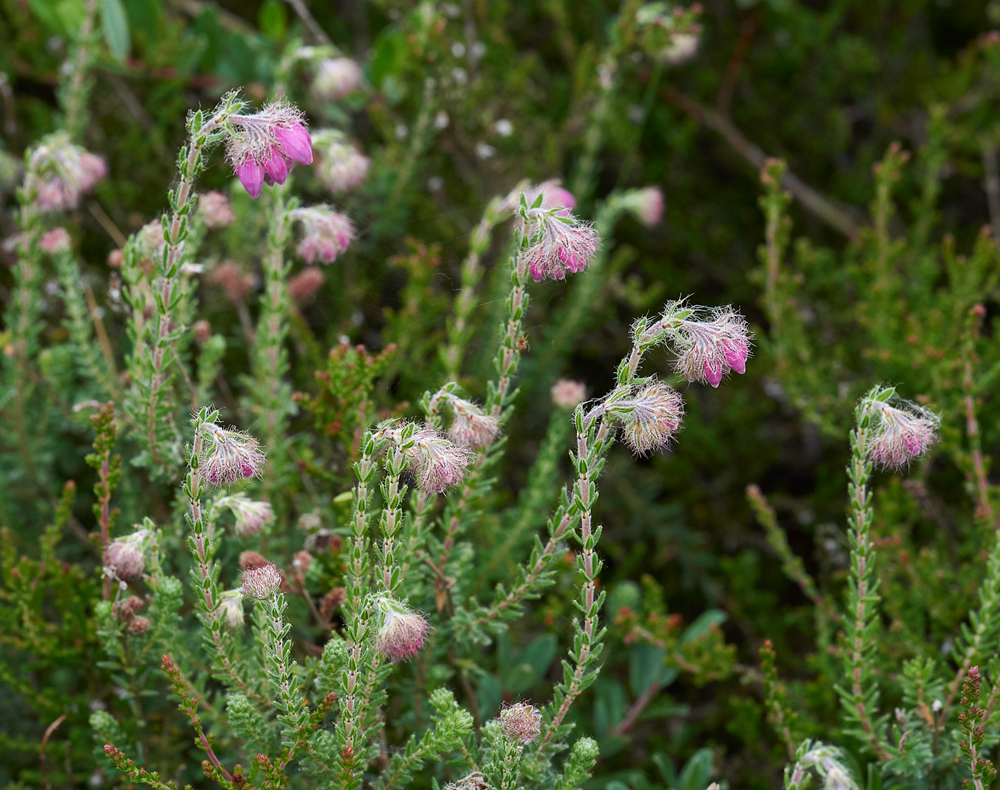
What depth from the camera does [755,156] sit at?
11.1 feet

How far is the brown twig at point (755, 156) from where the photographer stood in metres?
3.32

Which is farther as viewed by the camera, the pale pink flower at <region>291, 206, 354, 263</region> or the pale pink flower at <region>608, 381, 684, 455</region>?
the pale pink flower at <region>291, 206, 354, 263</region>

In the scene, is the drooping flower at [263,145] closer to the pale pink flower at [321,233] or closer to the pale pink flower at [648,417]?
the pale pink flower at [321,233]

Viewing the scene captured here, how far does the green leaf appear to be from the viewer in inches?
104

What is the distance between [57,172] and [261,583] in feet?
4.28

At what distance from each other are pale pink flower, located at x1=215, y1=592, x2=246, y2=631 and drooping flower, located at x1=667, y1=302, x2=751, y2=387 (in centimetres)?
77

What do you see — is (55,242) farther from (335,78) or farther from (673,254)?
(673,254)

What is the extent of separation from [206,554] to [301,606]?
56 cm

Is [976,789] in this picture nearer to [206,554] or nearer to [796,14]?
[206,554]

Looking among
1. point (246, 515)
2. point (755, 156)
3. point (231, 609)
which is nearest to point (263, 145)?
point (246, 515)

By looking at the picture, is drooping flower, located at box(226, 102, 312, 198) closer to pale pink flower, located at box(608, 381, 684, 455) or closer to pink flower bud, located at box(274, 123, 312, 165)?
pink flower bud, located at box(274, 123, 312, 165)

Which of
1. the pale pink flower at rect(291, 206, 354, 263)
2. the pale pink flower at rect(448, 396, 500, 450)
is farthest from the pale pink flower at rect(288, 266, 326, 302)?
the pale pink flower at rect(448, 396, 500, 450)

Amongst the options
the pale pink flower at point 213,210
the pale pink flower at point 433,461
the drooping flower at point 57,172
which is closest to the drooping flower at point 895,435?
the pale pink flower at point 433,461

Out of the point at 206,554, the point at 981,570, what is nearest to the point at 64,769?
the point at 206,554
